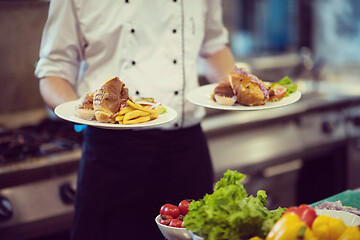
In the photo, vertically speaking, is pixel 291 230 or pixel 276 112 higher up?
pixel 291 230

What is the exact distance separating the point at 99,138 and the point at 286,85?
26.7 inches

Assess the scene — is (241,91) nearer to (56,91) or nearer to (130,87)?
(130,87)

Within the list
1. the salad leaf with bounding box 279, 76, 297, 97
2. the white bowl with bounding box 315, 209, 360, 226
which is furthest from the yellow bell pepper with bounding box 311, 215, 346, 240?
the salad leaf with bounding box 279, 76, 297, 97

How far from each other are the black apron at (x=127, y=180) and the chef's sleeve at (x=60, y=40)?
25 centimetres

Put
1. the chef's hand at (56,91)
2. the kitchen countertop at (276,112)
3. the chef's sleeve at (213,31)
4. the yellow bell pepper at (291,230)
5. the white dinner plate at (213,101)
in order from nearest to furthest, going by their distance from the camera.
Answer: the yellow bell pepper at (291,230)
the white dinner plate at (213,101)
the chef's hand at (56,91)
the chef's sleeve at (213,31)
the kitchen countertop at (276,112)

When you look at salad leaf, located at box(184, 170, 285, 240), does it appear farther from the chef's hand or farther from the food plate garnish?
the chef's hand

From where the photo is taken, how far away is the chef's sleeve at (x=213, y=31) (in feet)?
6.54

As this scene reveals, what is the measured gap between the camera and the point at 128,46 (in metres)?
1.71

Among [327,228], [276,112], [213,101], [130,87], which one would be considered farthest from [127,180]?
[276,112]

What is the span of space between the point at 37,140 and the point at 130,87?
84 centimetres

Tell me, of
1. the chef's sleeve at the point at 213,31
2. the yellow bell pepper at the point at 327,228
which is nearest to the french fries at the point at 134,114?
the yellow bell pepper at the point at 327,228

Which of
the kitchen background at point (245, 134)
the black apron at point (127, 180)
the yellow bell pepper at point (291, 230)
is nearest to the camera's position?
the yellow bell pepper at point (291, 230)

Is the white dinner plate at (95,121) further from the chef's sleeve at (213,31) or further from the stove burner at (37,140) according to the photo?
the stove burner at (37,140)

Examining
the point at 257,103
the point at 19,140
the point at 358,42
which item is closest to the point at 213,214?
the point at 257,103
